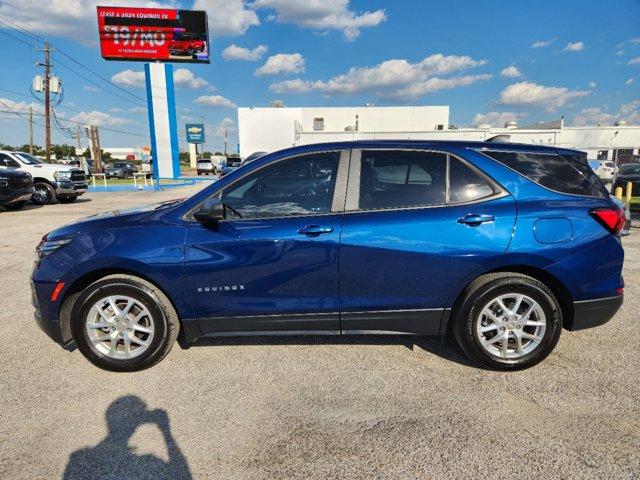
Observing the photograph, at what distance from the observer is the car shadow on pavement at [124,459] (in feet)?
7.02

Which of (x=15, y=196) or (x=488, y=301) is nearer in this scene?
(x=488, y=301)

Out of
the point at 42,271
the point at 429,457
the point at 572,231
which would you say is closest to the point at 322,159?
the point at 572,231

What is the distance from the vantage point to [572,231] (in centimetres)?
297

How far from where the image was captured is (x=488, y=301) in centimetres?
299

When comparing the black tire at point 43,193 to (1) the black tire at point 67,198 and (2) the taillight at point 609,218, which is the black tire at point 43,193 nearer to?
(1) the black tire at point 67,198

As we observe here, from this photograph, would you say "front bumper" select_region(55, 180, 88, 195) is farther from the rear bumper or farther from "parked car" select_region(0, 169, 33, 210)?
the rear bumper

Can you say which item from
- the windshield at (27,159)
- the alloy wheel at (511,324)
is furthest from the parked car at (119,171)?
the alloy wheel at (511,324)

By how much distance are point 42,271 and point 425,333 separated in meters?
3.02

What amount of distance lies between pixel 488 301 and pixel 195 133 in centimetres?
7963

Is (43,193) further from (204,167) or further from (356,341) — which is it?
(204,167)

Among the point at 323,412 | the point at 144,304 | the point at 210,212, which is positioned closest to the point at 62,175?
the point at 144,304

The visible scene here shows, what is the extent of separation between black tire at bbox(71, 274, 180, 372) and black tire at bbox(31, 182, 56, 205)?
15.0 m

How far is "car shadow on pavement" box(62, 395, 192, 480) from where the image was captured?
2.14 m

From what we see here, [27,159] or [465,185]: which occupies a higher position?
[27,159]
